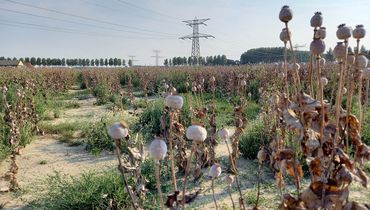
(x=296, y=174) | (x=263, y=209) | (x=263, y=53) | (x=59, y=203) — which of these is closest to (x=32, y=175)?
(x=59, y=203)

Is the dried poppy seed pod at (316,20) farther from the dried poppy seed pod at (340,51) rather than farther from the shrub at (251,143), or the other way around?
the shrub at (251,143)

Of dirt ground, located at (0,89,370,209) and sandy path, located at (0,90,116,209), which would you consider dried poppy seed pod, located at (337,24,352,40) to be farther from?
sandy path, located at (0,90,116,209)

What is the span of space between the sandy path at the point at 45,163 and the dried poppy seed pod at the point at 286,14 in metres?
3.03

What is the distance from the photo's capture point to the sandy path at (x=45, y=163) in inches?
142

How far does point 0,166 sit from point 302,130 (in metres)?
4.18

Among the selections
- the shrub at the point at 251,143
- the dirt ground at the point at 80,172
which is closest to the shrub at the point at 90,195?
the dirt ground at the point at 80,172

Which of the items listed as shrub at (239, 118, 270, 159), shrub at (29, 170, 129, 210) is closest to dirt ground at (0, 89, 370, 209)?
shrub at (239, 118, 270, 159)

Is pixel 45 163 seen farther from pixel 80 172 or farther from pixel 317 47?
pixel 317 47

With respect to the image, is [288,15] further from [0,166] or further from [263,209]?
[0,166]

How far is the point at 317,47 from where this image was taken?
1.10 metres

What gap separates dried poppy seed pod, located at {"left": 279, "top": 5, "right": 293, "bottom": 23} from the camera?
110cm

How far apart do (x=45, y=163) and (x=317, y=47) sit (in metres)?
4.29

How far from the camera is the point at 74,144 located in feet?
18.7

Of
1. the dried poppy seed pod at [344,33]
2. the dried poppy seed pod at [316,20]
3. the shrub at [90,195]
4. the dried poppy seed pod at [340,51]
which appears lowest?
the shrub at [90,195]
